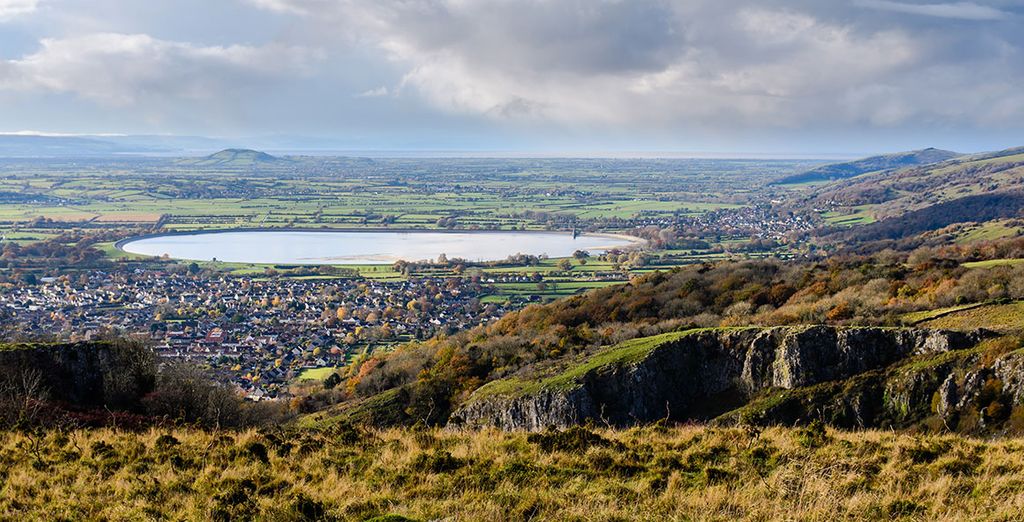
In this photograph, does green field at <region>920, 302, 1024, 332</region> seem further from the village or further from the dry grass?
the village

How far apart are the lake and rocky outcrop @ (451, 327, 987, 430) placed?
84.5 m

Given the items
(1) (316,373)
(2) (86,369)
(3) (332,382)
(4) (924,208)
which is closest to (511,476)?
(2) (86,369)

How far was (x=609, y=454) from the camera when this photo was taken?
11.4 m

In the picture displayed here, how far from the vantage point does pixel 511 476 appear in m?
10.1

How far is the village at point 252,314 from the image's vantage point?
57781 mm

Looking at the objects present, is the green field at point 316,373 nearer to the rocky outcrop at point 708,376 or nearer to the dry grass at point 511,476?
the rocky outcrop at point 708,376

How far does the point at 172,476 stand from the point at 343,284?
81.7m

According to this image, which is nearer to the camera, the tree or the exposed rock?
the exposed rock

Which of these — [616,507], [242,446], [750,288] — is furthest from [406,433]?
[750,288]

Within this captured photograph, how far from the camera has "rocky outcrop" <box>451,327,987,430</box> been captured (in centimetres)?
2522

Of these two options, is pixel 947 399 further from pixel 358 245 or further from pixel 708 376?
pixel 358 245

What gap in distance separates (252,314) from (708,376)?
57.5 m

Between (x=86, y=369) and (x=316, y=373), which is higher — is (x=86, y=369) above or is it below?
above

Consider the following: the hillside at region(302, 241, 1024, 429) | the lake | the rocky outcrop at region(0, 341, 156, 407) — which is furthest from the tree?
the lake
